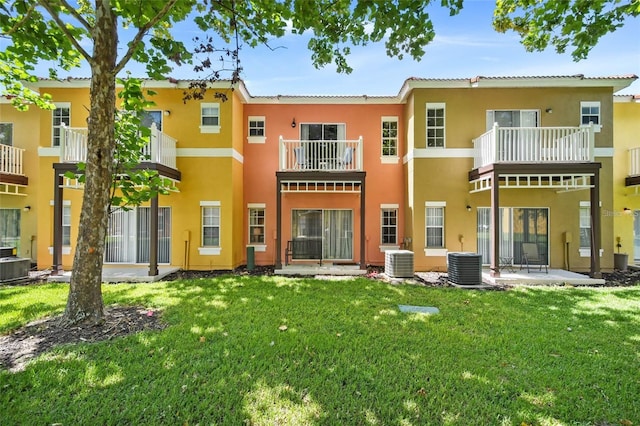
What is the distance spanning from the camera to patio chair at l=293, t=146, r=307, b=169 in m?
11.1

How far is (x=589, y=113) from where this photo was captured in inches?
432

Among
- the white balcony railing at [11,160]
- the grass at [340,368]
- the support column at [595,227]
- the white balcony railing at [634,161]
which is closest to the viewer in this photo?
the grass at [340,368]

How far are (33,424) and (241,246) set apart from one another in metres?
9.31

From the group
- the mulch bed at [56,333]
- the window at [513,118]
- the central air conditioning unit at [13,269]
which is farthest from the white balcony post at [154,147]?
the window at [513,118]

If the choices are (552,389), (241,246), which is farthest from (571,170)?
(241,246)

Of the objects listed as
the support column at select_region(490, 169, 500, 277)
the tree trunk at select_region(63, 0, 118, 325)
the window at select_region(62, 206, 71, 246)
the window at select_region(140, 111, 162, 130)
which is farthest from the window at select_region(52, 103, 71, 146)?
the support column at select_region(490, 169, 500, 277)

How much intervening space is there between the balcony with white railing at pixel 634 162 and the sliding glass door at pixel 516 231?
4327 mm

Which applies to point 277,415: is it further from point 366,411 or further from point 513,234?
point 513,234

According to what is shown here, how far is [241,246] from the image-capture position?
475 inches

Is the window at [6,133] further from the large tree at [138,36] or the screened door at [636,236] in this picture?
the screened door at [636,236]

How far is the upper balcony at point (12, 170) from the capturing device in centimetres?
1099

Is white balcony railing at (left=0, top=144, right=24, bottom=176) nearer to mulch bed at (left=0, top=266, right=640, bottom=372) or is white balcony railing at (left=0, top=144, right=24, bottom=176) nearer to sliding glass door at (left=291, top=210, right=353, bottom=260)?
mulch bed at (left=0, top=266, right=640, bottom=372)

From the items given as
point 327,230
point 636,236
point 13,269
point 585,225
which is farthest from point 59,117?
point 636,236

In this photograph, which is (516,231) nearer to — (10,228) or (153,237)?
(153,237)
